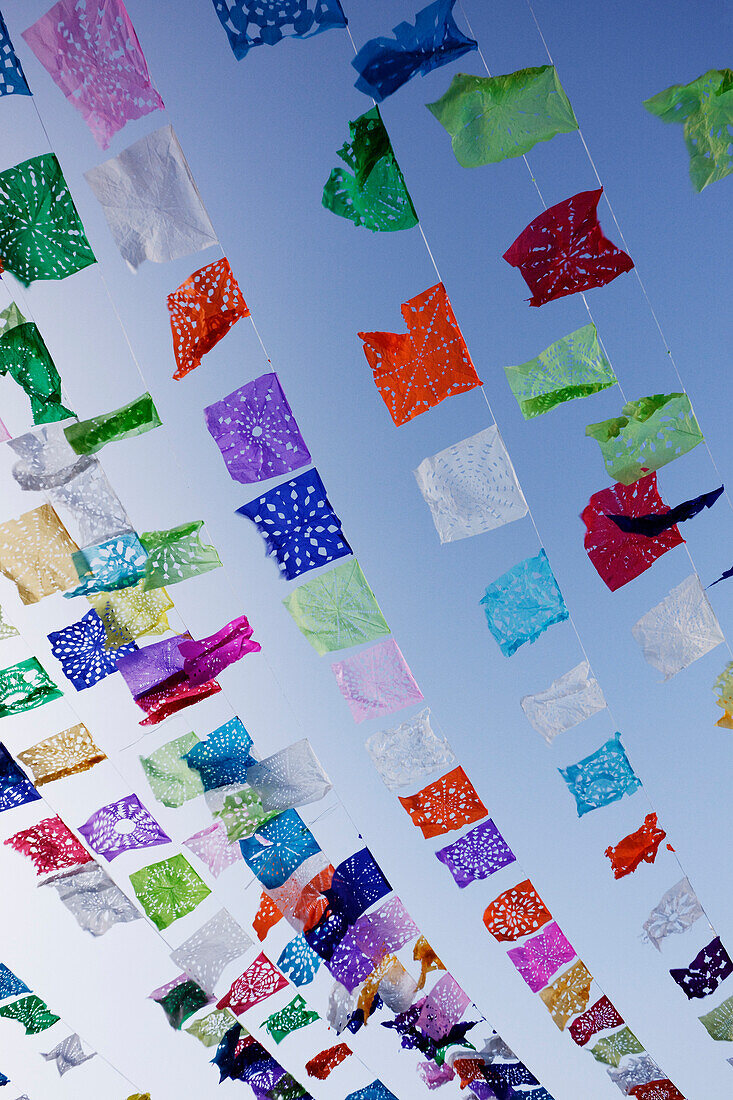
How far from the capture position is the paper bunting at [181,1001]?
10.8 feet

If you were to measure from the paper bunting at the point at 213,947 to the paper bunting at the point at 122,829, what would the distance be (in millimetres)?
464

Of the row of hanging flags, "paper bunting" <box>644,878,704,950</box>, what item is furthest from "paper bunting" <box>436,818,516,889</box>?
"paper bunting" <box>644,878,704,950</box>

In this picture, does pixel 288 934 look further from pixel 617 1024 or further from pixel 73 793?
pixel 617 1024

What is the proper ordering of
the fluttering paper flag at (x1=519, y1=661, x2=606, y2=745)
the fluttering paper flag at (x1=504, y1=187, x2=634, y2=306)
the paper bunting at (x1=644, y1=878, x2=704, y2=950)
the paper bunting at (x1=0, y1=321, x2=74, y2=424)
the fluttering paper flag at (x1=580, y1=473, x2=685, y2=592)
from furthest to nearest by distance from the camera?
the paper bunting at (x1=644, y1=878, x2=704, y2=950) < the fluttering paper flag at (x1=519, y1=661, x2=606, y2=745) < the fluttering paper flag at (x1=580, y1=473, x2=685, y2=592) < the paper bunting at (x1=0, y1=321, x2=74, y2=424) < the fluttering paper flag at (x1=504, y1=187, x2=634, y2=306)

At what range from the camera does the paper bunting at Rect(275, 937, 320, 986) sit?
3141 millimetres

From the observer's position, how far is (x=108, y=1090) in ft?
11.8

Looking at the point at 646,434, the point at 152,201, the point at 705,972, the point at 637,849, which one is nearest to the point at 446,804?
the point at 637,849

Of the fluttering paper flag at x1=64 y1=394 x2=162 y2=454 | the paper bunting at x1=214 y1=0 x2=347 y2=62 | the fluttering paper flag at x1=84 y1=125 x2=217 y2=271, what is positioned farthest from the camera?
the fluttering paper flag at x1=64 y1=394 x2=162 y2=454

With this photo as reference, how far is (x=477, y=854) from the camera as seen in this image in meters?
2.94

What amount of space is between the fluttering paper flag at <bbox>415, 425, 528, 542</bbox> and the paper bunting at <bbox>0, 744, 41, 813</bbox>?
183 cm

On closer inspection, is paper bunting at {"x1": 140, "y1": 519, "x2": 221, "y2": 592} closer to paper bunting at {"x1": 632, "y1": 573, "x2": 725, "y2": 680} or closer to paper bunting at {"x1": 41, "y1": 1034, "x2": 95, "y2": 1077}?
paper bunting at {"x1": 632, "y1": 573, "x2": 725, "y2": 680}

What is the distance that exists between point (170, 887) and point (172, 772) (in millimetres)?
592

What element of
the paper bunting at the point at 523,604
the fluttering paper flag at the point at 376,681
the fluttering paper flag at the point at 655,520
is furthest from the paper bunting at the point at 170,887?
the fluttering paper flag at the point at 655,520

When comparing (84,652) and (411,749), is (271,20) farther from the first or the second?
(411,749)
